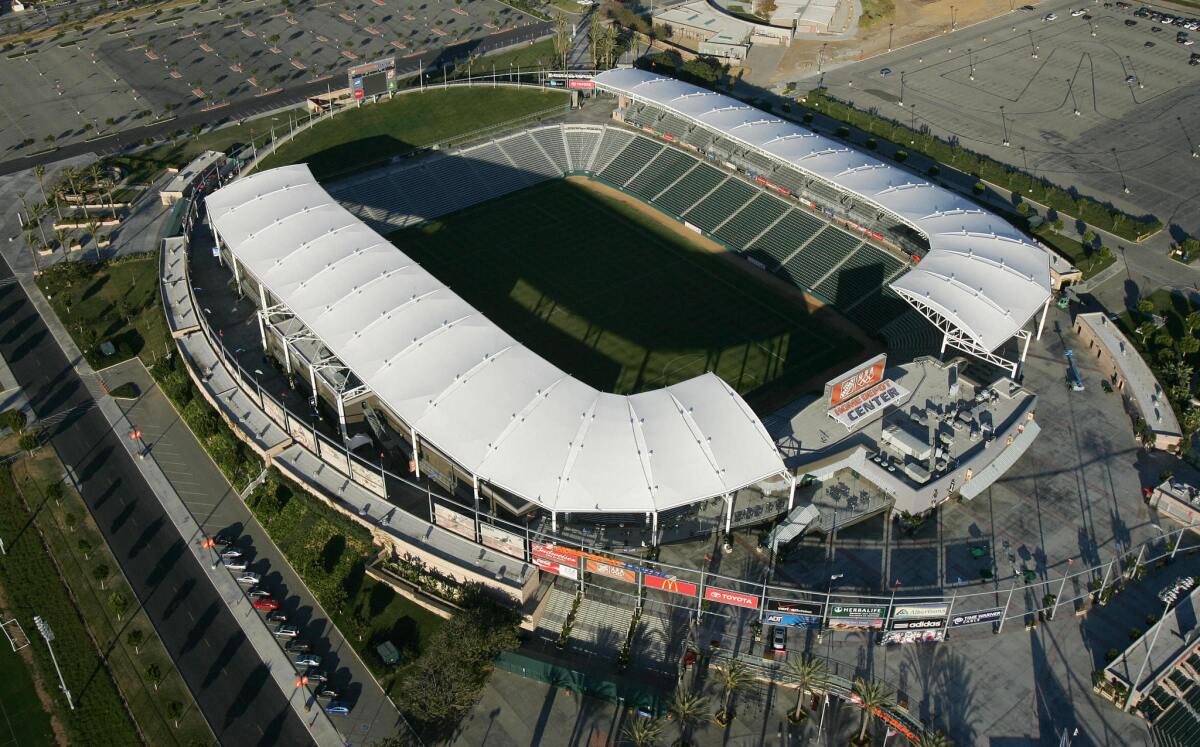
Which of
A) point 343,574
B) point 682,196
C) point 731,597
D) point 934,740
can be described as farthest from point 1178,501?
point 343,574

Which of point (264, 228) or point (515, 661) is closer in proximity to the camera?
point (515, 661)

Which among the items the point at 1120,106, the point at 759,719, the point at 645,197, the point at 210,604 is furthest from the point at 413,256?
the point at 1120,106

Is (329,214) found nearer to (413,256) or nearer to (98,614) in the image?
(413,256)

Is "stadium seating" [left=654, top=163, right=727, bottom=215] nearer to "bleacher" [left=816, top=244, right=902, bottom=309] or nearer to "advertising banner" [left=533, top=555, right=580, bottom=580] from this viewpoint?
"bleacher" [left=816, top=244, right=902, bottom=309]

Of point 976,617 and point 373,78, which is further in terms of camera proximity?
point 373,78

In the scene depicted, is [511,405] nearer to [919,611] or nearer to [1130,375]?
[919,611]

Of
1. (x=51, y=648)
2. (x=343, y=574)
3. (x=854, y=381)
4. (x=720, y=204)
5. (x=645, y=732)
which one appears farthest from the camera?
(x=720, y=204)

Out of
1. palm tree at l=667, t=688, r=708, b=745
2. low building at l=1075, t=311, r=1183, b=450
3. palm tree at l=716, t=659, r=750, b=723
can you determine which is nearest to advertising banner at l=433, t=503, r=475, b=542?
palm tree at l=667, t=688, r=708, b=745
